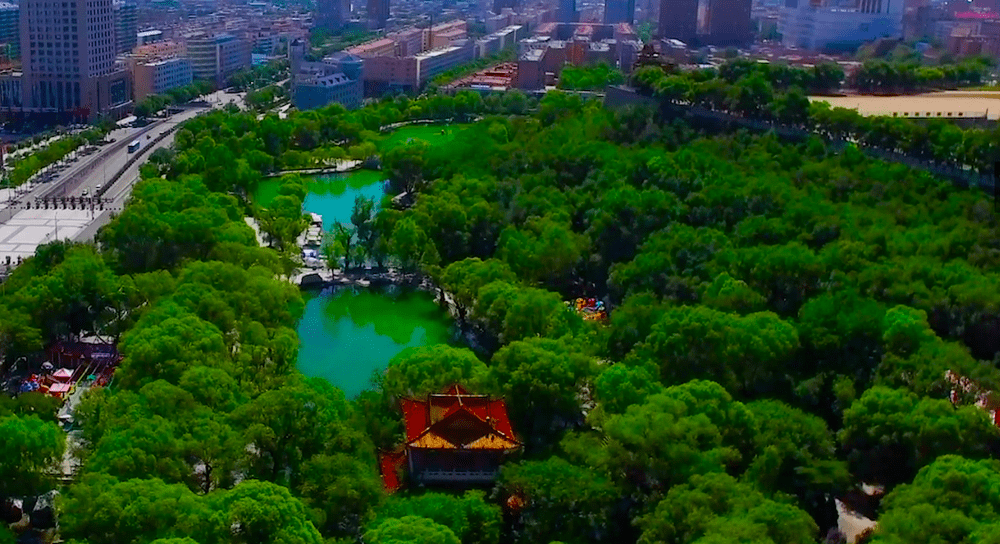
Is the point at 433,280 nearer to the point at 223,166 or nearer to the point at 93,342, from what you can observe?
the point at 93,342

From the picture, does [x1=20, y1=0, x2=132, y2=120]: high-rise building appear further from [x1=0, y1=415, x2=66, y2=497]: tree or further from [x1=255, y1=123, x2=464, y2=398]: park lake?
[x1=0, y1=415, x2=66, y2=497]: tree

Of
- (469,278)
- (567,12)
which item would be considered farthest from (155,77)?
(567,12)

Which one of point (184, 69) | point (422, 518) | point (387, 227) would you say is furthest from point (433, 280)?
point (184, 69)

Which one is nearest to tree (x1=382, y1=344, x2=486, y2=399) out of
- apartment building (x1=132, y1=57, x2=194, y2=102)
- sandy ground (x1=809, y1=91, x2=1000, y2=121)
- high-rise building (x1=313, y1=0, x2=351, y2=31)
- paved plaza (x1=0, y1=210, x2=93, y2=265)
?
paved plaza (x1=0, y1=210, x2=93, y2=265)

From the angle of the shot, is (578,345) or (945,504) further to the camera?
(578,345)

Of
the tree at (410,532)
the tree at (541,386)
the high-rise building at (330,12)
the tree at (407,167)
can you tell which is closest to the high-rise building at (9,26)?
the high-rise building at (330,12)

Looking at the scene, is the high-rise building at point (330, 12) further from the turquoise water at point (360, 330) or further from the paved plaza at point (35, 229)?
the turquoise water at point (360, 330)

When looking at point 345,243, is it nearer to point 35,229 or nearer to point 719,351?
point 35,229
